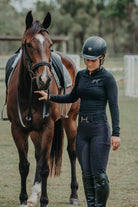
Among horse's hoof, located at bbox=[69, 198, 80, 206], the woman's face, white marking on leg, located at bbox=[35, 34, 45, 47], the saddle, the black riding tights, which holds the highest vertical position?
white marking on leg, located at bbox=[35, 34, 45, 47]

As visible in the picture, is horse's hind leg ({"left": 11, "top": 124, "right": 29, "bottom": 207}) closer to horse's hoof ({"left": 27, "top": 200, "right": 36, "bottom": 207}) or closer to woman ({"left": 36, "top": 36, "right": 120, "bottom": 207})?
horse's hoof ({"left": 27, "top": 200, "right": 36, "bottom": 207})

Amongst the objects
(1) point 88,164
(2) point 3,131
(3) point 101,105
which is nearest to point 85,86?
(3) point 101,105

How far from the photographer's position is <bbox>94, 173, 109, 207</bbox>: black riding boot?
12.7 feet

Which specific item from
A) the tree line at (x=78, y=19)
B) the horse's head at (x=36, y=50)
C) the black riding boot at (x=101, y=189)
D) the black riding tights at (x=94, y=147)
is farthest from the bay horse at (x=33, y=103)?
the tree line at (x=78, y=19)

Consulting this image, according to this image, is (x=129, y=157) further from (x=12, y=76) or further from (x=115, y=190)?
(x=12, y=76)

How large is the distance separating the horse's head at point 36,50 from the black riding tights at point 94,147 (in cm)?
71

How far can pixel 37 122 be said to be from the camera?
4.82 m

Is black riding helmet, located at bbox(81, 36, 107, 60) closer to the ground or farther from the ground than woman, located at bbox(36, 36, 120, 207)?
farther from the ground

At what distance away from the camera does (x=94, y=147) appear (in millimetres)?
3891

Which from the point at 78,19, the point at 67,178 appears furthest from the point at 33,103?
the point at 78,19

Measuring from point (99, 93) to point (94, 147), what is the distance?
0.52 meters

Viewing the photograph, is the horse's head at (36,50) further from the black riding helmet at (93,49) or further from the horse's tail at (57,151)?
the horse's tail at (57,151)

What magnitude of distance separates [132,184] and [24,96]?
2280 mm

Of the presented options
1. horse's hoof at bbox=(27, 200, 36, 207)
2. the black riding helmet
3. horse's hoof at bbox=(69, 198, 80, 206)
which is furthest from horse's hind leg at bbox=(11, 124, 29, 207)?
the black riding helmet
